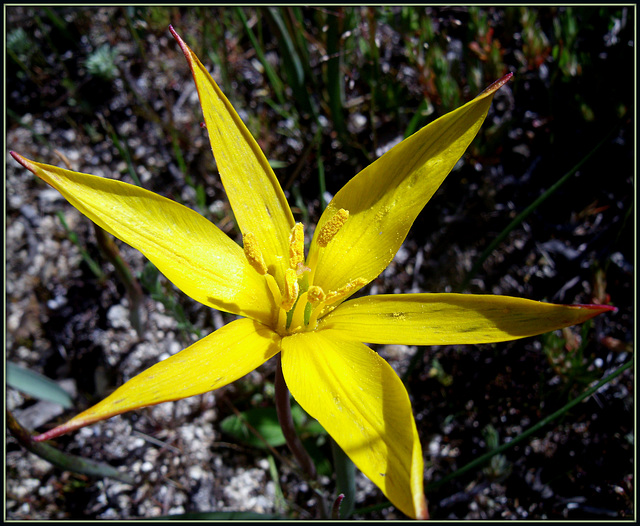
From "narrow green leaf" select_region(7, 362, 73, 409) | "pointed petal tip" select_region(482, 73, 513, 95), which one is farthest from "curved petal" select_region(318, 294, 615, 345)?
"narrow green leaf" select_region(7, 362, 73, 409)

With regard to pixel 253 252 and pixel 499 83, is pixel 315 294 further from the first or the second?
pixel 499 83

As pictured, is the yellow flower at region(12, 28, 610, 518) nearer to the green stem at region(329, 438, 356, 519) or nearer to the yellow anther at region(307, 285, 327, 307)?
the yellow anther at region(307, 285, 327, 307)

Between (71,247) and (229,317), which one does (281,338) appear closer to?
(229,317)

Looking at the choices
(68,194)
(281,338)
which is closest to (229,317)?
(281,338)

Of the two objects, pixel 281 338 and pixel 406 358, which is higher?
pixel 406 358

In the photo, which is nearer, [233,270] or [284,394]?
[284,394]

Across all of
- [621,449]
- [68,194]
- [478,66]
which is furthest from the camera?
[478,66]
